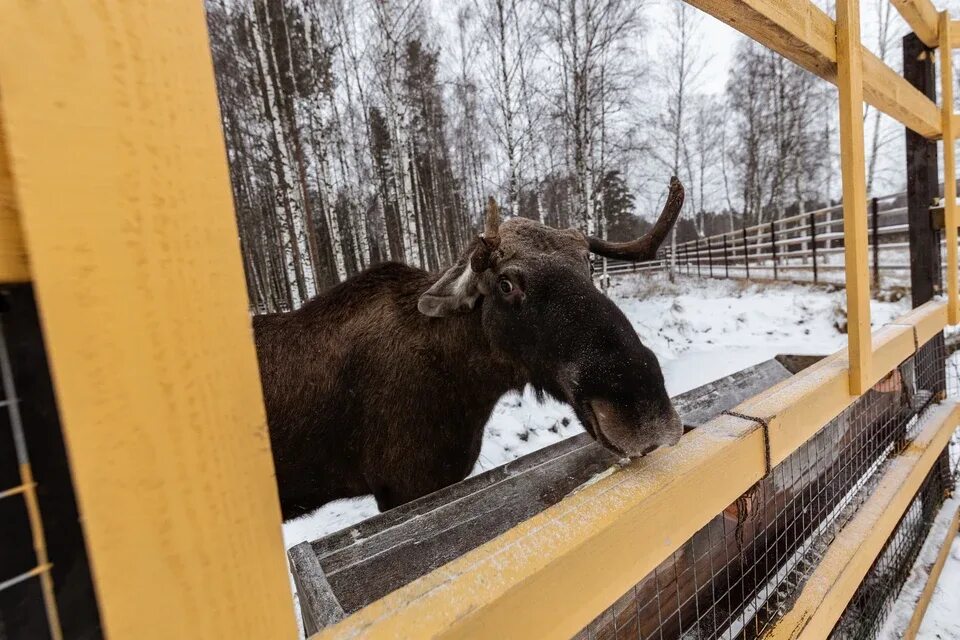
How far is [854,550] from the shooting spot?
77.1 inches

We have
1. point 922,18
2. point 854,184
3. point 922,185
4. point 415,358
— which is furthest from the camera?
point 922,185

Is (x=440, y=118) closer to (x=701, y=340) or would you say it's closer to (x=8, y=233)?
(x=701, y=340)

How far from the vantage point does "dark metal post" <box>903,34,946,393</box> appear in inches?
147

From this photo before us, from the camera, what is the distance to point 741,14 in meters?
1.29

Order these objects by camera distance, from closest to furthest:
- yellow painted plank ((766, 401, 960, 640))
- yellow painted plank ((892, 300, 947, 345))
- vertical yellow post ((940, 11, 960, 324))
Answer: yellow painted plank ((766, 401, 960, 640)) < yellow painted plank ((892, 300, 947, 345)) < vertical yellow post ((940, 11, 960, 324))

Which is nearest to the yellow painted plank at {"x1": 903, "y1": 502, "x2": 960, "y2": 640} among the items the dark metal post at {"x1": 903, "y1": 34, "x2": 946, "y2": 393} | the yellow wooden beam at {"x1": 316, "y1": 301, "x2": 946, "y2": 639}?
the dark metal post at {"x1": 903, "y1": 34, "x2": 946, "y2": 393}

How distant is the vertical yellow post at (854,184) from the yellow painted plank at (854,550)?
2.44 ft

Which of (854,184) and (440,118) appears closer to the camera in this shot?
(854,184)

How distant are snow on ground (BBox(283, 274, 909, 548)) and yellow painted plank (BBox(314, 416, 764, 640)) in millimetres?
4548

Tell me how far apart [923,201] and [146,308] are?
5.59 metres

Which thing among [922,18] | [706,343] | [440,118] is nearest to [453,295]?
[922,18]

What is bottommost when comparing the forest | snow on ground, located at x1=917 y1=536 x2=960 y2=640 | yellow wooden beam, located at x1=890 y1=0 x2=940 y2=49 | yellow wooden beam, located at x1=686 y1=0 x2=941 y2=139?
snow on ground, located at x1=917 y1=536 x2=960 y2=640

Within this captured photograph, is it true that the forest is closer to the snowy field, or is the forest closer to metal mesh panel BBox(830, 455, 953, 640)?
the snowy field

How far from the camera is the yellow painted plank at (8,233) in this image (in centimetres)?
38
